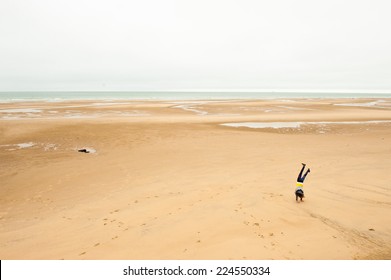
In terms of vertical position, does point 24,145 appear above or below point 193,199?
above

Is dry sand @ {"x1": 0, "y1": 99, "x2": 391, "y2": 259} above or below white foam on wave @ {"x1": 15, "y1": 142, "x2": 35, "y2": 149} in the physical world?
below

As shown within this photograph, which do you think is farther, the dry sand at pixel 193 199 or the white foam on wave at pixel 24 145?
the white foam on wave at pixel 24 145

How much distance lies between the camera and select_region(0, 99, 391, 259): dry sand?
584cm

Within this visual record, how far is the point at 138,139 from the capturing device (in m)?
19.8

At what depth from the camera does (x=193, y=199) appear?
8.76 m

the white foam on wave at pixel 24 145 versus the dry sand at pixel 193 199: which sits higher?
the white foam on wave at pixel 24 145

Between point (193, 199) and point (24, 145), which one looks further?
point (24, 145)

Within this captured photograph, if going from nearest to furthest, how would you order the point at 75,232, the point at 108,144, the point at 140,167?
the point at 75,232 → the point at 140,167 → the point at 108,144

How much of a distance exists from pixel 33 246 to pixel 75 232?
98cm

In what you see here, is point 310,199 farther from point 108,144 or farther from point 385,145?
point 108,144

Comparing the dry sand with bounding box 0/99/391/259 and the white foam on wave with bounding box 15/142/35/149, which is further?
the white foam on wave with bounding box 15/142/35/149

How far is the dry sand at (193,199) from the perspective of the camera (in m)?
5.84
